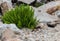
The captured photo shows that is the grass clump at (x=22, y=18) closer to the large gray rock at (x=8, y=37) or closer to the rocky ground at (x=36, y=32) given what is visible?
the rocky ground at (x=36, y=32)

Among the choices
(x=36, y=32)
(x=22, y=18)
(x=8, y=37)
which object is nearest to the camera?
(x=8, y=37)

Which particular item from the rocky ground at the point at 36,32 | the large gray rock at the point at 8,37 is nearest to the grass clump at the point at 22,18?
the rocky ground at the point at 36,32

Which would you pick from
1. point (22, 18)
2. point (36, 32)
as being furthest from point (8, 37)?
point (22, 18)

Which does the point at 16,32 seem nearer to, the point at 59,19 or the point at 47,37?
the point at 47,37

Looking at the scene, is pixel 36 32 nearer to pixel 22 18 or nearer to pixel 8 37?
pixel 22 18

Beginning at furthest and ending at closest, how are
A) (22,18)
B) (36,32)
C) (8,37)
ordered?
(22,18), (36,32), (8,37)

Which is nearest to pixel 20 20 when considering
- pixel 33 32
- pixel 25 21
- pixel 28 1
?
pixel 25 21

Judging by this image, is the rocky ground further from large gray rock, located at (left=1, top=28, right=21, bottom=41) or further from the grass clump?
the grass clump

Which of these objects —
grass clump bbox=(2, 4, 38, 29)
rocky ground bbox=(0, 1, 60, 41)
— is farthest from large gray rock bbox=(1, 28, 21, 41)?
grass clump bbox=(2, 4, 38, 29)
